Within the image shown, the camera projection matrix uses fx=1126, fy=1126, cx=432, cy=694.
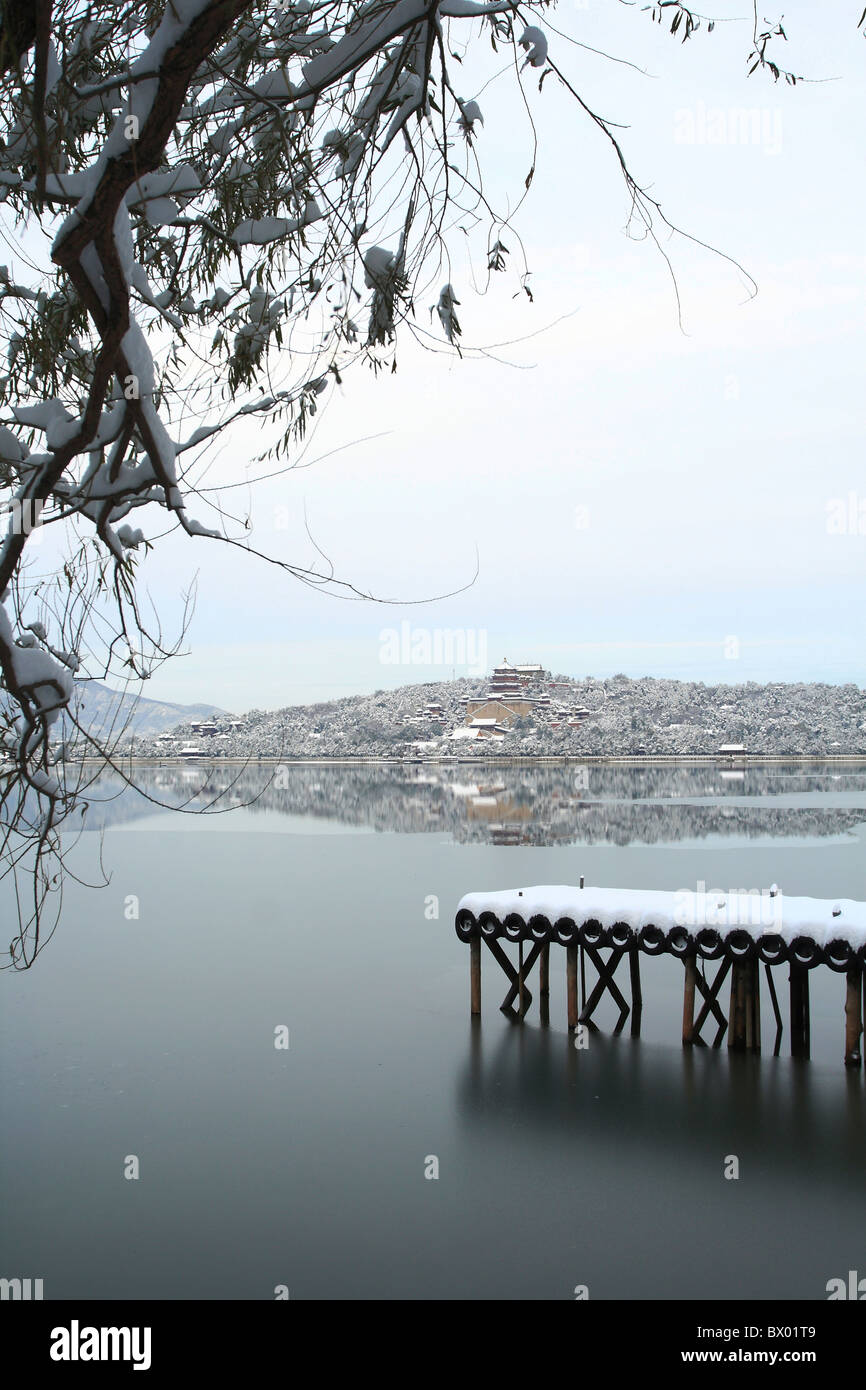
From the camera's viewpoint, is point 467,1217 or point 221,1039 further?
point 221,1039

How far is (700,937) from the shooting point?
8.62 meters

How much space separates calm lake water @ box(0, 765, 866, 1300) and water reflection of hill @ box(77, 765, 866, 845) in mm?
10270

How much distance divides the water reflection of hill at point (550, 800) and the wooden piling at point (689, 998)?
47.4ft

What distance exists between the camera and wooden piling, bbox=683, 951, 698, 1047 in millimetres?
8906

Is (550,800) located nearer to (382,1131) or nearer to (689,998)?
(689,998)

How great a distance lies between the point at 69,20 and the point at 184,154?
64 centimetres

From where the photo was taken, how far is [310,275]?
4418 mm

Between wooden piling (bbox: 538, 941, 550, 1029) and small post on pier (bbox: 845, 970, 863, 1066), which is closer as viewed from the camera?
small post on pier (bbox: 845, 970, 863, 1066)

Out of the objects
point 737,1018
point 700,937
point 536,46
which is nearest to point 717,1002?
point 737,1018

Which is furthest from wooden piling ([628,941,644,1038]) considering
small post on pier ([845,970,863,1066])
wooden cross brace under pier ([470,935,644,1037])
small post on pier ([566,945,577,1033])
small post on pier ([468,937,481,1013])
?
small post on pier ([845,970,863,1066])

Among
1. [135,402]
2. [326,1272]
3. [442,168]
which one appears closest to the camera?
[135,402]

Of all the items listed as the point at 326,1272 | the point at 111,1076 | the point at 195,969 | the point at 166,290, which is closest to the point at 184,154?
the point at 166,290

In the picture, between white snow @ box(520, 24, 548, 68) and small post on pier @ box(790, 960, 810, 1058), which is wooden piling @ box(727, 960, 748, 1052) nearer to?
small post on pier @ box(790, 960, 810, 1058)

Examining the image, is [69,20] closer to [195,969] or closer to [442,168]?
[442,168]
